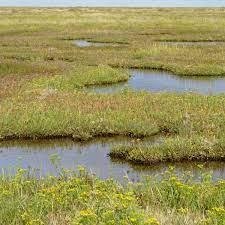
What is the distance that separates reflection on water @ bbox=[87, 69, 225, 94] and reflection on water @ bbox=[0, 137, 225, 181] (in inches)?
363

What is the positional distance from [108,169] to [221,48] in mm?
29266

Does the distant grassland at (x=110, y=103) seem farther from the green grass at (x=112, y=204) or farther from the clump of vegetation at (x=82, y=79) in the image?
the green grass at (x=112, y=204)

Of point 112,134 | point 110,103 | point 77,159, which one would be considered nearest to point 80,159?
point 77,159

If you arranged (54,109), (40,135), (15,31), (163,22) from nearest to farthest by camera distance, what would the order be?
(40,135) < (54,109) < (15,31) < (163,22)

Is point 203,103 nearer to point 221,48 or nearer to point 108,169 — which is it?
point 108,169

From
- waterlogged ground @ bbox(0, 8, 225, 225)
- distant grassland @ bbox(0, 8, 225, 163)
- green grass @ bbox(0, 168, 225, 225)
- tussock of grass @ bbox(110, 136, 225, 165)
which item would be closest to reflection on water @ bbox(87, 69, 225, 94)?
waterlogged ground @ bbox(0, 8, 225, 225)

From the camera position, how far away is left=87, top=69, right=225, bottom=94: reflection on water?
26.0 metres

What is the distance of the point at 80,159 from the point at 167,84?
45.6 feet

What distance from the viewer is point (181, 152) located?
14664 mm

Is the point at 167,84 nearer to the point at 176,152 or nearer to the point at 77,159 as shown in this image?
the point at 176,152

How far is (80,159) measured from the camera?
1495 cm

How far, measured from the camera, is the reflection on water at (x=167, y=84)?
1024 inches

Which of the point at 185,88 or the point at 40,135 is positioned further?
the point at 185,88

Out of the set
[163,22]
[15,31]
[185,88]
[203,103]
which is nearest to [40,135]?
[203,103]
